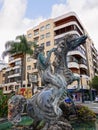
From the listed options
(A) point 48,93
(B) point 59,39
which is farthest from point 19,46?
(A) point 48,93

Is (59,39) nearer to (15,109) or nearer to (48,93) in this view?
(48,93)

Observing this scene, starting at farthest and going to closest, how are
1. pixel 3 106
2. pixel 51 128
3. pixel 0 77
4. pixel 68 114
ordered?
1. pixel 0 77
2. pixel 3 106
3. pixel 68 114
4. pixel 51 128

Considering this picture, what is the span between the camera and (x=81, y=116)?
12.5 m

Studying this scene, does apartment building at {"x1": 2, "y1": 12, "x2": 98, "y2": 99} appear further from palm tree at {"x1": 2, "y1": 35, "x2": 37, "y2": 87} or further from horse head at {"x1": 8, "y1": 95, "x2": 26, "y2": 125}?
horse head at {"x1": 8, "y1": 95, "x2": 26, "y2": 125}

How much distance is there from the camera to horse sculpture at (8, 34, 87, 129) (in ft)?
26.8

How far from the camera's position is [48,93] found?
27.2 ft

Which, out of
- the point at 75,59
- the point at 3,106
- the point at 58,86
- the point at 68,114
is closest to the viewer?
the point at 58,86

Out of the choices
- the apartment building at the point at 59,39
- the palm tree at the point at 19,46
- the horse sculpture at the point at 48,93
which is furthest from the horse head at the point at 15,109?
the apartment building at the point at 59,39

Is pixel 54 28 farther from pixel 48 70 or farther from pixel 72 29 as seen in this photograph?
pixel 48 70

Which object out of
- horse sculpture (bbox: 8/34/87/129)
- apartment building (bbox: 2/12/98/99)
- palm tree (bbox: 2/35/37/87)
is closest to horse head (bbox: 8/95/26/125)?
horse sculpture (bbox: 8/34/87/129)

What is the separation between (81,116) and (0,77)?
5503cm

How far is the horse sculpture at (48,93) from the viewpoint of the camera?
8172 millimetres

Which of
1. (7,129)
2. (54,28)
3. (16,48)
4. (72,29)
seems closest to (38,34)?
(54,28)

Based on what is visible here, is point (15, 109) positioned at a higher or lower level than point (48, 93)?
lower
